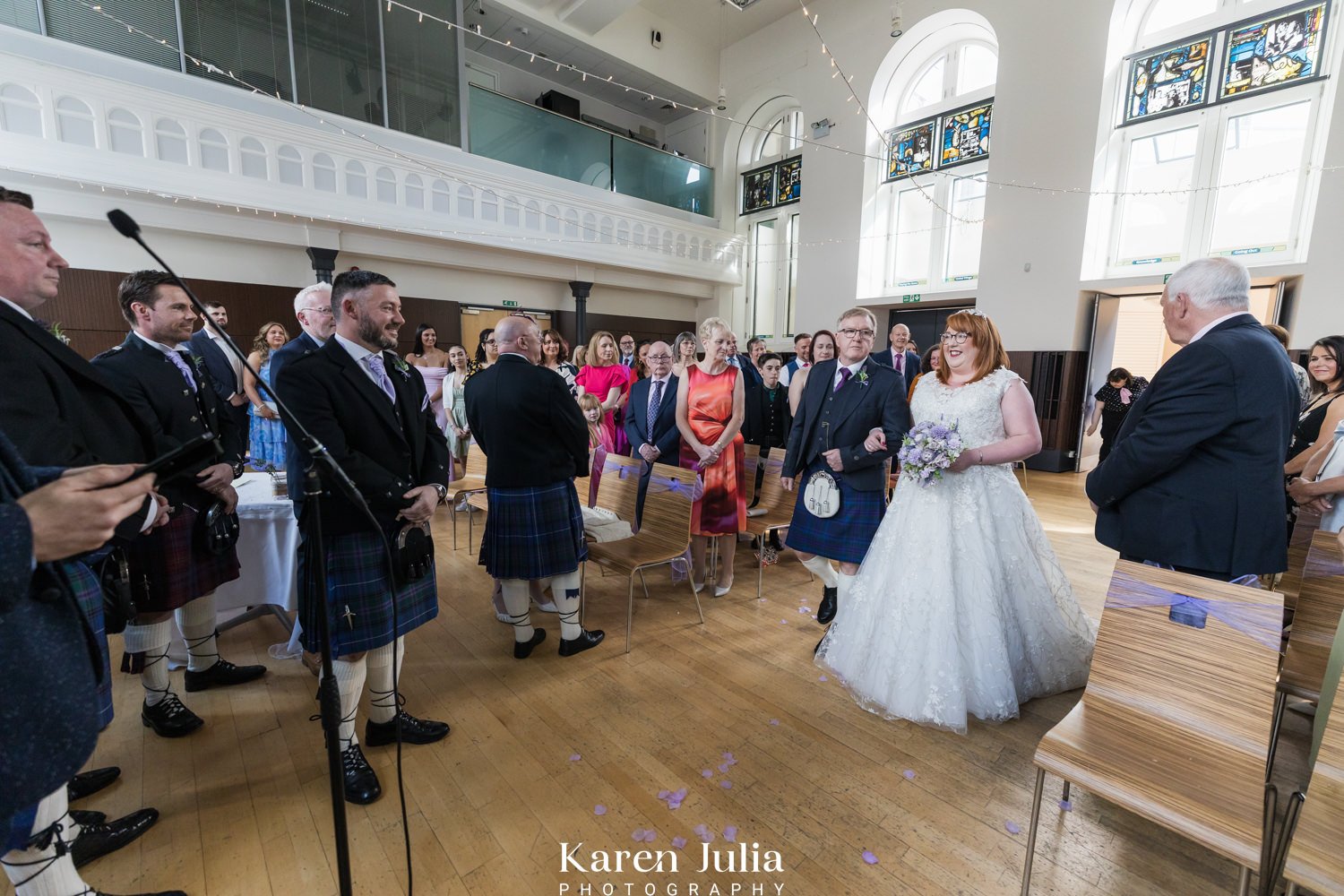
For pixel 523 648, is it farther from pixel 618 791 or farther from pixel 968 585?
pixel 968 585

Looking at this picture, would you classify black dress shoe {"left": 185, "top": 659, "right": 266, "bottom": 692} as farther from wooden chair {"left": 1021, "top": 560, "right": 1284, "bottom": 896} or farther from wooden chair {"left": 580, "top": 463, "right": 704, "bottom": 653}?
wooden chair {"left": 1021, "top": 560, "right": 1284, "bottom": 896}

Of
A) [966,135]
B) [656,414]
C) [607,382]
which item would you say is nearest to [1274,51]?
[966,135]

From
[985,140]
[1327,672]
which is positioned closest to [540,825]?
[1327,672]

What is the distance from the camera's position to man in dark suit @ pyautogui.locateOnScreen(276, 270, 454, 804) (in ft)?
5.66

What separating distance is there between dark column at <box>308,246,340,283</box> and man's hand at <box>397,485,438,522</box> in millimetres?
6936

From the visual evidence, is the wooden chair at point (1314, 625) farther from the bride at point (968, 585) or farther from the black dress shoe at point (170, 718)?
the black dress shoe at point (170, 718)

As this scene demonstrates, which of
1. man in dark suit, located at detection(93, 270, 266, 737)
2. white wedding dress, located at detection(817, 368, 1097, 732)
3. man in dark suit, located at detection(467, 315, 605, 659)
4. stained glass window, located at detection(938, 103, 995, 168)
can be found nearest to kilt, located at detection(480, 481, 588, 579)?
man in dark suit, located at detection(467, 315, 605, 659)

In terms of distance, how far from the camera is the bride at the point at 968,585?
2.21m

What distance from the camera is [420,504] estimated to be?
6.25 ft

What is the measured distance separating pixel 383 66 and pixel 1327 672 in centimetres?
1040

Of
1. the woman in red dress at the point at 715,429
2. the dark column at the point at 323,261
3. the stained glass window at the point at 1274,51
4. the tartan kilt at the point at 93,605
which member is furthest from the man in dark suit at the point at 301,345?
the stained glass window at the point at 1274,51

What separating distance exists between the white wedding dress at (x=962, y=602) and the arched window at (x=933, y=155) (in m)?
8.12

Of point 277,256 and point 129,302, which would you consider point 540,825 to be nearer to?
point 129,302

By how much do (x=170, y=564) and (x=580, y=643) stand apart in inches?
66.7
